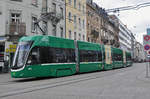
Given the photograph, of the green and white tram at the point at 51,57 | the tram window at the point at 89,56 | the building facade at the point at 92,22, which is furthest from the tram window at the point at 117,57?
the building facade at the point at 92,22

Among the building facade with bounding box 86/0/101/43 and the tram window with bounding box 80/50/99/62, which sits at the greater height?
the building facade with bounding box 86/0/101/43

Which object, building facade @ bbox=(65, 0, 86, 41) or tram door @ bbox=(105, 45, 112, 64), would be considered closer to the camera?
tram door @ bbox=(105, 45, 112, 64)

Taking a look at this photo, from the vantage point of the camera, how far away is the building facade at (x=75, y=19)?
37.5 meters

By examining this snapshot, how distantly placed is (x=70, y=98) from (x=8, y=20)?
63.9 ft

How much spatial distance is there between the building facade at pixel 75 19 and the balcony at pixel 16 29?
39.1ft

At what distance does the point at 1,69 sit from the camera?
23797 millimetres

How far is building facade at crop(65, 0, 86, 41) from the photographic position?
37.5 m

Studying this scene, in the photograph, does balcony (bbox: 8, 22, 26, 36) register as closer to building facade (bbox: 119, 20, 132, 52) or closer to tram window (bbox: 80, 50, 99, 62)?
tram window (bbox: 80, 50, 99, 62)

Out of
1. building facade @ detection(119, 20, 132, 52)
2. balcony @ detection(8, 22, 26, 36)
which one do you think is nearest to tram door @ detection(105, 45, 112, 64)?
balcony @ detection(8, 22, 26, 36)

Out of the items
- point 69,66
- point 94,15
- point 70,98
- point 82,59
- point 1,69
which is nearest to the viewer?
point 70,98

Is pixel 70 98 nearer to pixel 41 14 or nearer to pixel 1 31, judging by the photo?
pixel 1 31

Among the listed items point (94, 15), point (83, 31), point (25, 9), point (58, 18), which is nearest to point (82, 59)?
point (25, 9)

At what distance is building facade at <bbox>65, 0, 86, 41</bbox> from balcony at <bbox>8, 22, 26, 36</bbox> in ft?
39.1

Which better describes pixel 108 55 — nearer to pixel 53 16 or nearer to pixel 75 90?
pixel 53 16
